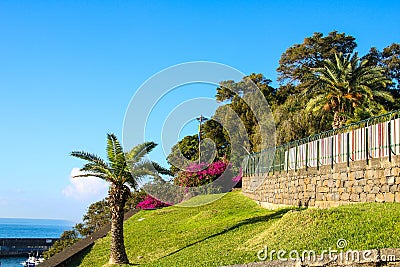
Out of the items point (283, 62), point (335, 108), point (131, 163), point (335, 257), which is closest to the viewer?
point (335, 257)

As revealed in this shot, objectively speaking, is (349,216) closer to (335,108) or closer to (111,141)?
(111,141)

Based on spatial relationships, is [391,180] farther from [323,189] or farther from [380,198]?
[323,189]

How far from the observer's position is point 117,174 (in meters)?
16.1

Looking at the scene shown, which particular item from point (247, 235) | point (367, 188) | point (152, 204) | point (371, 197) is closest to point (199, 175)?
→ point (152, 204)

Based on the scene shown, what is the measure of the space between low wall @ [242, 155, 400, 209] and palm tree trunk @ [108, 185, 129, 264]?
6402 mm

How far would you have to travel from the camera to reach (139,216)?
29.6 meters

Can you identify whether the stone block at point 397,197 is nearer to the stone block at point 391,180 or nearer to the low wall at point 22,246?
the stone block at point 391,180

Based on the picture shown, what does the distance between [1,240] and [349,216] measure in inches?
2828

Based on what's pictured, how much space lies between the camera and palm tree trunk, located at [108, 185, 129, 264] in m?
15.9

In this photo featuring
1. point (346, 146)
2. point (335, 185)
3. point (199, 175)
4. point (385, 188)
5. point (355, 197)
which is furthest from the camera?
point (199, 175)

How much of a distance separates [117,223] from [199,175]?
2020 centimetres

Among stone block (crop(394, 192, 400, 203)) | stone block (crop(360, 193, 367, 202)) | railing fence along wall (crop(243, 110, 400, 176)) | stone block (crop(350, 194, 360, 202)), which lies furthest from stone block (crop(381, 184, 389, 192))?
stone block (crop(350, 194, 360, 202))

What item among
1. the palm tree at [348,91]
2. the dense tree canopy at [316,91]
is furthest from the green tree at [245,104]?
the palm tree at [348,91]

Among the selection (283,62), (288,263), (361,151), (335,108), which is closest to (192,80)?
→ (361,151)
